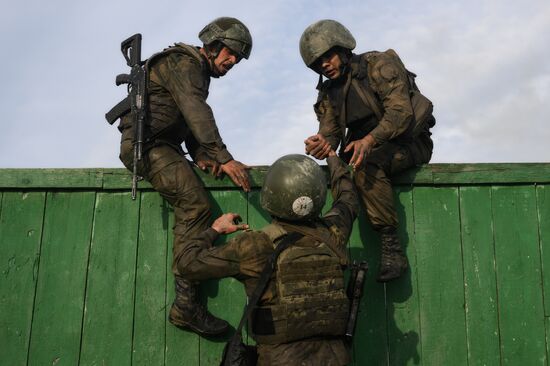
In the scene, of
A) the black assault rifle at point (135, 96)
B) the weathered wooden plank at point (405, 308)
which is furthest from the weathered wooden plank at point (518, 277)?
the black assault rifle at point (135, 96)

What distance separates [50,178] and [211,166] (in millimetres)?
1273

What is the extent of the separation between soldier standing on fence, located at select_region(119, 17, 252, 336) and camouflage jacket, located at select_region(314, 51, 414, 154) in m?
0.82

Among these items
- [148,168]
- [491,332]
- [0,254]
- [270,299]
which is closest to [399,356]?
[491,332]

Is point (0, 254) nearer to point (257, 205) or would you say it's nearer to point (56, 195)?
point (56, 195)

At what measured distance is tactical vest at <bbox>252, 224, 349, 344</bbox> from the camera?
145 inches

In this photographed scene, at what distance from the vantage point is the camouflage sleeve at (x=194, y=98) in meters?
4.90

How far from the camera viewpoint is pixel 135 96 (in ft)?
16.8

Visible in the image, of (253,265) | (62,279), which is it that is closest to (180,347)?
(62,279)

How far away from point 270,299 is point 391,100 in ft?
6.92

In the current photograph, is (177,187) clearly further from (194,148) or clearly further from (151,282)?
(151,282)

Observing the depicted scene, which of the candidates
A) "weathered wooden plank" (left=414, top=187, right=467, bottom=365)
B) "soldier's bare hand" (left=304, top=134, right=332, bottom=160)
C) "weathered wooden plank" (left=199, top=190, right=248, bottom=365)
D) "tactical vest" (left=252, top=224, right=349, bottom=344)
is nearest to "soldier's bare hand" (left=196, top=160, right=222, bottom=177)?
"weathered wooden plank" (left=199, top=190, right=248, bottom=365)

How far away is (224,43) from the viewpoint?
17.4 ft

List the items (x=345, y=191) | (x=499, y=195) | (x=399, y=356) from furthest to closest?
(x=499, y=195)
(x=399, y=356)
(x=345, y=191)

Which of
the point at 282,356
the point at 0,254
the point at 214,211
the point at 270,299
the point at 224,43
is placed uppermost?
the point at 224,43
